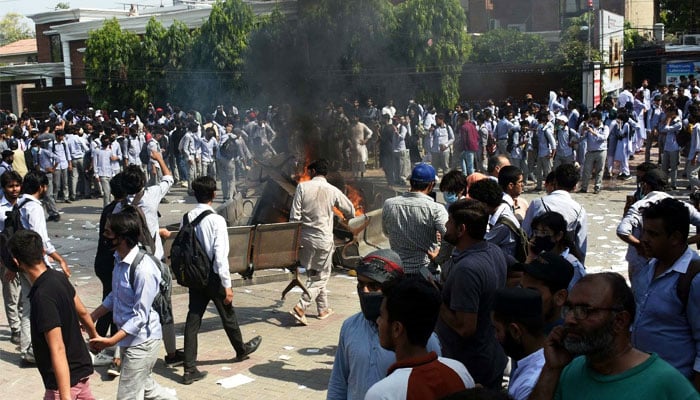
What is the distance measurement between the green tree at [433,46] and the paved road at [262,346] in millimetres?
15728

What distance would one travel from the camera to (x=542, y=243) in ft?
16.1

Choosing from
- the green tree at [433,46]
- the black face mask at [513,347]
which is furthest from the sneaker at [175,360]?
the green tree at [433,46]

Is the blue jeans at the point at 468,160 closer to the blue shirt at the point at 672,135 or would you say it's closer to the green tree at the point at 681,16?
the blue shirt at the point at 672,135

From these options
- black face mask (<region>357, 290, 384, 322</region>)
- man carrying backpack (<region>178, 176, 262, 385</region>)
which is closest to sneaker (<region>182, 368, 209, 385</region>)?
man carrying backpack (<region>178, 176, 262, 385</region>)

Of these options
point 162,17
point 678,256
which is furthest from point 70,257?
point 162,17

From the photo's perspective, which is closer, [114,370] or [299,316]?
[114,370]

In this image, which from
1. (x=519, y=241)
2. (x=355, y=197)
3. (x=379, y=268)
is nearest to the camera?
(x=379, y=268)

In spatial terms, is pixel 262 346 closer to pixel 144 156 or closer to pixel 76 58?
pixel 144 156

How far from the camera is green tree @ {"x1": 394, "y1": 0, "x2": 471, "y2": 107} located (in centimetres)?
2688

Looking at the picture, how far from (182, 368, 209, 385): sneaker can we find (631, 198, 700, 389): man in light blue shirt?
3.80 metres

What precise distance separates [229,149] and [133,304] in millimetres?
11713

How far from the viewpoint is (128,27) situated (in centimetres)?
4772

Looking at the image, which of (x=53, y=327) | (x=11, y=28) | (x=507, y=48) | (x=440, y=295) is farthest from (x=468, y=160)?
(x=11, y=28)

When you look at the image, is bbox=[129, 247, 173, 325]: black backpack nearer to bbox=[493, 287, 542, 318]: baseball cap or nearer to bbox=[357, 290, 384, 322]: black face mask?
bbox=[357, 290, 384, 322]: black face mask
